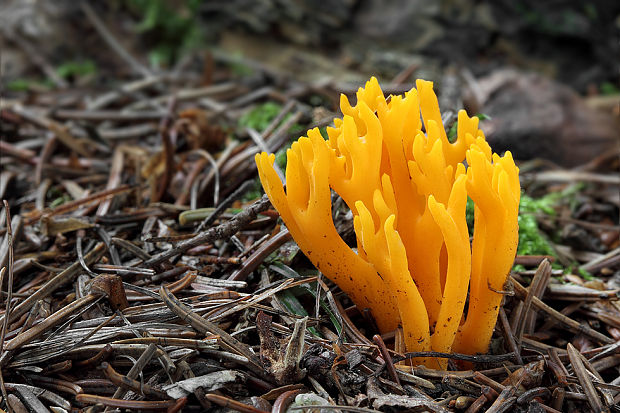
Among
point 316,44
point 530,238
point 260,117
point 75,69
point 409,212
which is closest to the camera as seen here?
point 409,212

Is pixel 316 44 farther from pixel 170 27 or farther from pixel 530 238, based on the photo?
pixel 530 238

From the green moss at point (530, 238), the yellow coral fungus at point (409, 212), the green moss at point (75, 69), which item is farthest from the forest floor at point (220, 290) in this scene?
the green moss at point (75, 69)

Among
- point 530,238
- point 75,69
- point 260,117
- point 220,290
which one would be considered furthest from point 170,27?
point 530,238

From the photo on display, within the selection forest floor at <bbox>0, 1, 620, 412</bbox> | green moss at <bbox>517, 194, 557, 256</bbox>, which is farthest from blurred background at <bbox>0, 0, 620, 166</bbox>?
green moss at <bbox>517, 194, 557, 256</bbox>

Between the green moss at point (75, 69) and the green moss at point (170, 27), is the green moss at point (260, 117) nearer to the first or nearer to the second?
the green moss at point (170, 27)

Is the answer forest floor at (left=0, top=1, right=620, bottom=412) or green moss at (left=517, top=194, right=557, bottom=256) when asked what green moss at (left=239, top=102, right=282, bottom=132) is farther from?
green moss at (left=517, top=194, right=557, bottom=256)

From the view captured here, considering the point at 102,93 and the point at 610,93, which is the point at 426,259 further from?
the point at 610,93
